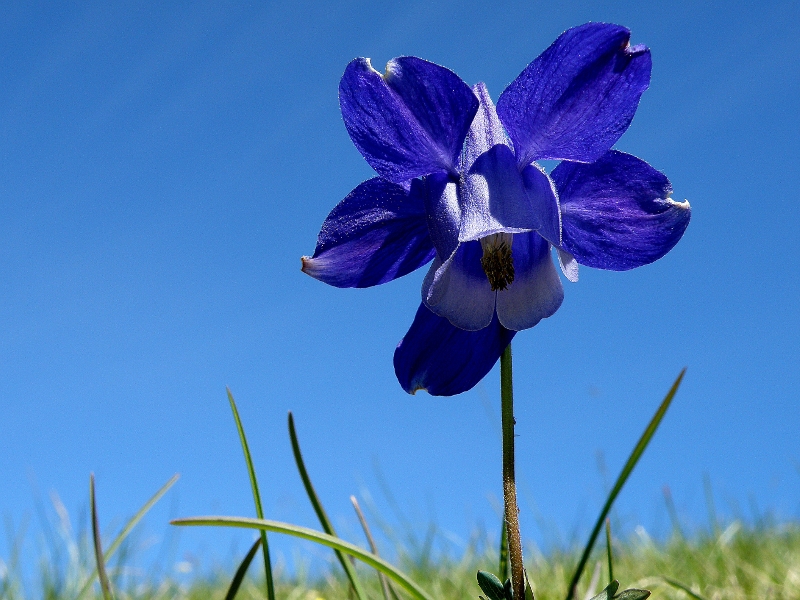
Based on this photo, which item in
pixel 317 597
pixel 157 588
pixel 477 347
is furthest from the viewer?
pixel 157 588

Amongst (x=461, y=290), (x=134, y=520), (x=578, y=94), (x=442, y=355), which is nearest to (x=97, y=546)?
(x=134, y=520)

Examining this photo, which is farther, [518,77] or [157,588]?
[157,588]

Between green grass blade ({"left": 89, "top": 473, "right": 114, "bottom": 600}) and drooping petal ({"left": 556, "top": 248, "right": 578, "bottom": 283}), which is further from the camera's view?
green grass blade ({"left": 89, "top": 473, "right": 114, "bottom": 600})

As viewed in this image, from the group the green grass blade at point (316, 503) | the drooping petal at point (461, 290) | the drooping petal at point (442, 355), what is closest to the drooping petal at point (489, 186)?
the drooping petal at point (461, 290)

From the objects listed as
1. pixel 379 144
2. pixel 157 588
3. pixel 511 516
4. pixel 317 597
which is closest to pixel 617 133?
pixel 379 144

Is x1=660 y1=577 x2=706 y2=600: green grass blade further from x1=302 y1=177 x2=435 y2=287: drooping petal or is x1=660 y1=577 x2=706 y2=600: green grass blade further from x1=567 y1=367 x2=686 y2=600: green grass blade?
x1=302 y1=177 x2=435 y2=287: drooping petal

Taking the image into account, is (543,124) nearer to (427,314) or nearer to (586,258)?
(586,258)

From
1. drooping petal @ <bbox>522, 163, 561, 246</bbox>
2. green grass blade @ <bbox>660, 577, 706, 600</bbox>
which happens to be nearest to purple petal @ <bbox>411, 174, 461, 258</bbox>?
drooping petal @ <bbox>522, 163, 561, 246</bbox>
